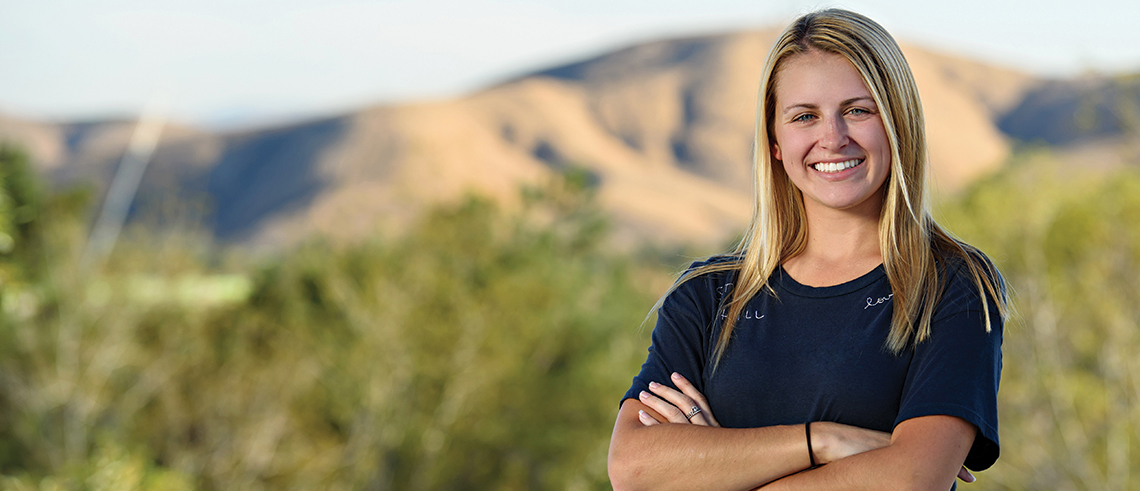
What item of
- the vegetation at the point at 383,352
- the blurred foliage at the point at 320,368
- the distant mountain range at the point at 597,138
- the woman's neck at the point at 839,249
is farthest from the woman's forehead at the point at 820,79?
the distant mountain range at the point at 597,138

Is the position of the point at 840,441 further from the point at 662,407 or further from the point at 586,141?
the point at 586,141

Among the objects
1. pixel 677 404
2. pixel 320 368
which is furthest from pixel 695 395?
pixel 320 368

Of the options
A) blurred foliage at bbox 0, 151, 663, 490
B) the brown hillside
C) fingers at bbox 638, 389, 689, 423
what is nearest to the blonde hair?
fingers at bbox 638, 389, 689, 423

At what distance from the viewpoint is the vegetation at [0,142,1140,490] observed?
13691mm

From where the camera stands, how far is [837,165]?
82.4 inches

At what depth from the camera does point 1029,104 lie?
510 feet

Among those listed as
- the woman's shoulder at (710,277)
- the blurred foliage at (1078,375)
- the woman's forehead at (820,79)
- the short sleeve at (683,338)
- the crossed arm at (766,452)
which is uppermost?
the woman's forehead at (820,79)

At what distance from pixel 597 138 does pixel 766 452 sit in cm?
15172

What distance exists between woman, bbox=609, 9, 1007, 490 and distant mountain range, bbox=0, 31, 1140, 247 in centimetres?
8261

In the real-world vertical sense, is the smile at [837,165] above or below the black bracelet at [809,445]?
above

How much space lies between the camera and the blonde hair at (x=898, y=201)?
78.1 inches

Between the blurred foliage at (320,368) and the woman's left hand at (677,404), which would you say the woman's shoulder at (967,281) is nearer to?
the woman's left hand at (677,404)

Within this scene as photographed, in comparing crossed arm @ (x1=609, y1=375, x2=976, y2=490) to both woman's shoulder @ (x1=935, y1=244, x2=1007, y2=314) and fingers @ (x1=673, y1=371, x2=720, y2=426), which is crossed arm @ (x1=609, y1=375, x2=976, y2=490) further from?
woman's shoulder @ (x1=935, y1=244, x2=1007, y2=314)

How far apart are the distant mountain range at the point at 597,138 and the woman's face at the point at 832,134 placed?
8268 centimetres
